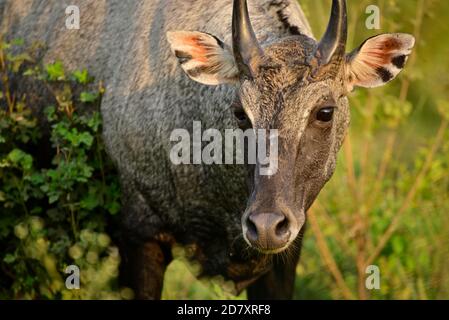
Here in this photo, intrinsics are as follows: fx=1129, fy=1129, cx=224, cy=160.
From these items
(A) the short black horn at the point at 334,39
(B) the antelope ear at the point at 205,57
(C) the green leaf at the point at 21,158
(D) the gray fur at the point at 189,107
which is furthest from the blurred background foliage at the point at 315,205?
(A) the short black horn at the point at 334,39

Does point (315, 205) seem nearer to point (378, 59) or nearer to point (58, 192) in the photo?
point (58, 192)

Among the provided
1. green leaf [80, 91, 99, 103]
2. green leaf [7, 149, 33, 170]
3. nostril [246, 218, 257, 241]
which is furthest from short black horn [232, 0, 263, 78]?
green leaf [7, 149, 33, 170]

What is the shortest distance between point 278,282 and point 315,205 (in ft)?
5.92

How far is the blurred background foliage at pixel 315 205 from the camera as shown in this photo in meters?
7.48

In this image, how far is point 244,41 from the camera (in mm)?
6234

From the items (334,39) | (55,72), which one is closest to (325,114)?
(334,39)

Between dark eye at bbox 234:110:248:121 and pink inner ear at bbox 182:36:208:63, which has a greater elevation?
pink inner ear at bbox 182:36:208:63

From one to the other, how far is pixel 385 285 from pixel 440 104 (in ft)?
5.02

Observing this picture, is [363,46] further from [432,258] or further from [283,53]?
[432,258]

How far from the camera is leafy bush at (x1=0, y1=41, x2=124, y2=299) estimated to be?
7.43 m

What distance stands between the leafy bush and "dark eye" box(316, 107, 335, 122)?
1804 millimetres

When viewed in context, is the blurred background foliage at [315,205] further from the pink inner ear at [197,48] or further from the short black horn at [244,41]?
the short black horn at [244,41]

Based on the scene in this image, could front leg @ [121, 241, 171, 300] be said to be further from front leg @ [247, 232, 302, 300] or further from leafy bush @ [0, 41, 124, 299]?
front leg @ [247, 232, 302, 300]

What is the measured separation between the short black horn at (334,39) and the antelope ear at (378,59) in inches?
12.4
